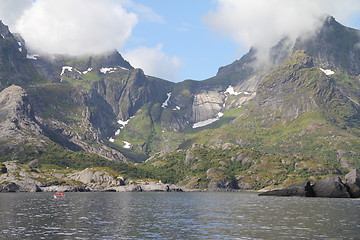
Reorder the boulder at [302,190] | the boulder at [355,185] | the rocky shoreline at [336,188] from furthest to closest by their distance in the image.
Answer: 1. the boulder at [302,190]
2. the rocky shoreline at [336,188]
3. the boulder at [355,185]

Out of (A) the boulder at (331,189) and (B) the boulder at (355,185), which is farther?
(A) the boulder at (331,189)

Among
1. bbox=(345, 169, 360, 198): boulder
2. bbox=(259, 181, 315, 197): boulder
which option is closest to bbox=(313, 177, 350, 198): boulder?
bbox=(345, 169, 360, 198): boulder

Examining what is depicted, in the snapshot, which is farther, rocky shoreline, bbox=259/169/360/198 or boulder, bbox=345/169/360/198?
rocky shoreline, bbox=259/169/360/198

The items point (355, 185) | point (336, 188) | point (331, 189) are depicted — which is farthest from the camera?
point (331, 189)

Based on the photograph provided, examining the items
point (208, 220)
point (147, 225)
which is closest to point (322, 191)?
point (208, 220)

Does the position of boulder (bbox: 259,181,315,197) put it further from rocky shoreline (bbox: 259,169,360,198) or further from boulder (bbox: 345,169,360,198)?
boulder (bbox: 345,169,360,198)

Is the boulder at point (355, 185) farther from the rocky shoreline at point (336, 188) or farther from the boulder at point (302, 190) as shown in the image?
the boulder at point (302, 190)

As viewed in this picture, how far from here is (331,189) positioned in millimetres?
174000

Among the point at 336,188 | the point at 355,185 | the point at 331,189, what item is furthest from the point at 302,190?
the point at 355,185

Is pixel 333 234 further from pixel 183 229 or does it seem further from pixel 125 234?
pixel 125 234

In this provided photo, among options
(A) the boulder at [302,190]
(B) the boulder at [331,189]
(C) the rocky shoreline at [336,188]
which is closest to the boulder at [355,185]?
(C) the rocky shoreline at [336,188]

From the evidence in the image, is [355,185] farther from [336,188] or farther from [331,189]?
[331,189]

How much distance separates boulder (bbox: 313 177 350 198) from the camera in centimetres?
17188

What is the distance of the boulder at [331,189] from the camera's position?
172 metres
